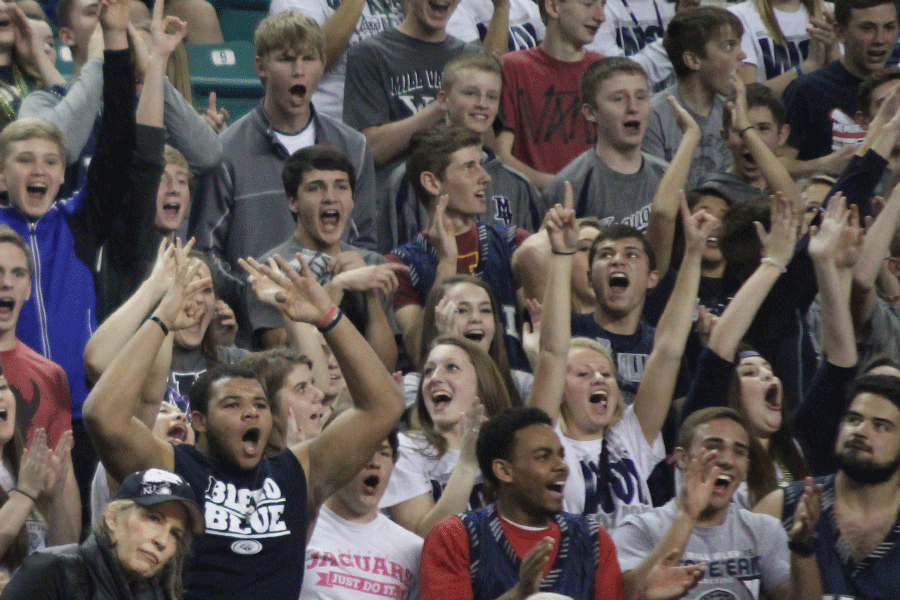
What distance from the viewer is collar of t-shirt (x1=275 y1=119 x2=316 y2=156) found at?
275 inches

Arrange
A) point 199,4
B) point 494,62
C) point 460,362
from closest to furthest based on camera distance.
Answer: point 460,362, point 494,62, point 199,4

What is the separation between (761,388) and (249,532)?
89.9 inches

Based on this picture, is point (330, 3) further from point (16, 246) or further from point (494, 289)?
point (16, 246)

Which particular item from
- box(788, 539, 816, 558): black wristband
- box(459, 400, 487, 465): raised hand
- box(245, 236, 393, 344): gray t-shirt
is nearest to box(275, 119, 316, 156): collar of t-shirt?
box(245, 236, 393, 344): gray t-shirt

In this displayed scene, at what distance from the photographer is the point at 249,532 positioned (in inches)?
179

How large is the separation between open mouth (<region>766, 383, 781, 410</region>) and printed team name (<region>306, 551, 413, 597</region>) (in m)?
1.78

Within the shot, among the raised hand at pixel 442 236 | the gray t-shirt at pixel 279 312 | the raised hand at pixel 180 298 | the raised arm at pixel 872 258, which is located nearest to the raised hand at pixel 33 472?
the raised hand at pixel 180 298

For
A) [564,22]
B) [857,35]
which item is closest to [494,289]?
[564,22]

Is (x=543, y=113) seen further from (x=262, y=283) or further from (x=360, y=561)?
(x=360, y=561)

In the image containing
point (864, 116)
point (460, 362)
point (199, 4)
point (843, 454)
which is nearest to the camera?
point (843, 454)

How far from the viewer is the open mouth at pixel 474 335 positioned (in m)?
6.04

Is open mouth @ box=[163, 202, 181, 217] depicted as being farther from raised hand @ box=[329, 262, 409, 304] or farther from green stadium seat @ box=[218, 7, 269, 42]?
green stadium seat @ box=[218, 7, 269, 42]

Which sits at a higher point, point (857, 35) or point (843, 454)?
point (857, 35)

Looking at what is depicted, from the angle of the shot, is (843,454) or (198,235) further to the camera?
(198,235)
